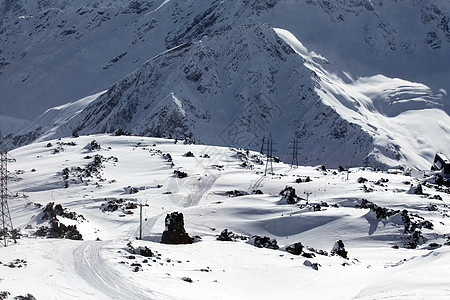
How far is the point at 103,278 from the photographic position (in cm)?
2808

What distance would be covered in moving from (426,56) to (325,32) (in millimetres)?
37558

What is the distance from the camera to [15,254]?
1260 inches

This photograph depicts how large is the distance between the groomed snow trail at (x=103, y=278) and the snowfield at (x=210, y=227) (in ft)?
0.31

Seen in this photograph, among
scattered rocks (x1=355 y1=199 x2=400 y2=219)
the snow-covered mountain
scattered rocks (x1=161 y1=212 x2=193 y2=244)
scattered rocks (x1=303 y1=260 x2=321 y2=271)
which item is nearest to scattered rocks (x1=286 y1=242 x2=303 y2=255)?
scattered rocks (x1=303 y1=260 x2=321 y2=271)

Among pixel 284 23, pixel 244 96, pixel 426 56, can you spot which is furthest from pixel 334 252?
pixel 426 56

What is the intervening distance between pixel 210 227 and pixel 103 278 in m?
23.0

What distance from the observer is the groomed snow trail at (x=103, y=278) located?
84.8 feet

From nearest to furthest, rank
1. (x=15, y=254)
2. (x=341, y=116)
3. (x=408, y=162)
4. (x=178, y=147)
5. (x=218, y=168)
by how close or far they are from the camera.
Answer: (x=15, y=254) < (x=218, y=168) < (x=178, y=147) < (x=408, y=162) < (x=341, y=116)

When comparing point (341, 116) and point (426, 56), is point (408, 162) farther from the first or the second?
point (426, 56)

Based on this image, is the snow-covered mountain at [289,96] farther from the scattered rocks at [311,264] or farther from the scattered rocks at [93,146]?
the scattered rocks at [311,264]

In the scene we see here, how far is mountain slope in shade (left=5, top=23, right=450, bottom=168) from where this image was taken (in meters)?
141

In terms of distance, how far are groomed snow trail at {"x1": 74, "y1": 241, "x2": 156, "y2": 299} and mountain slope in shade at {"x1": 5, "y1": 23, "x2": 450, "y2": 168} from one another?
105591 mm

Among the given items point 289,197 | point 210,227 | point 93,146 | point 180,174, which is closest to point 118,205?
point 210,227

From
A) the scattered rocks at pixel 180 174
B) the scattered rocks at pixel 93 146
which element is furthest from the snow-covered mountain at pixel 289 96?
the scattered rocks at pixel 180 174
